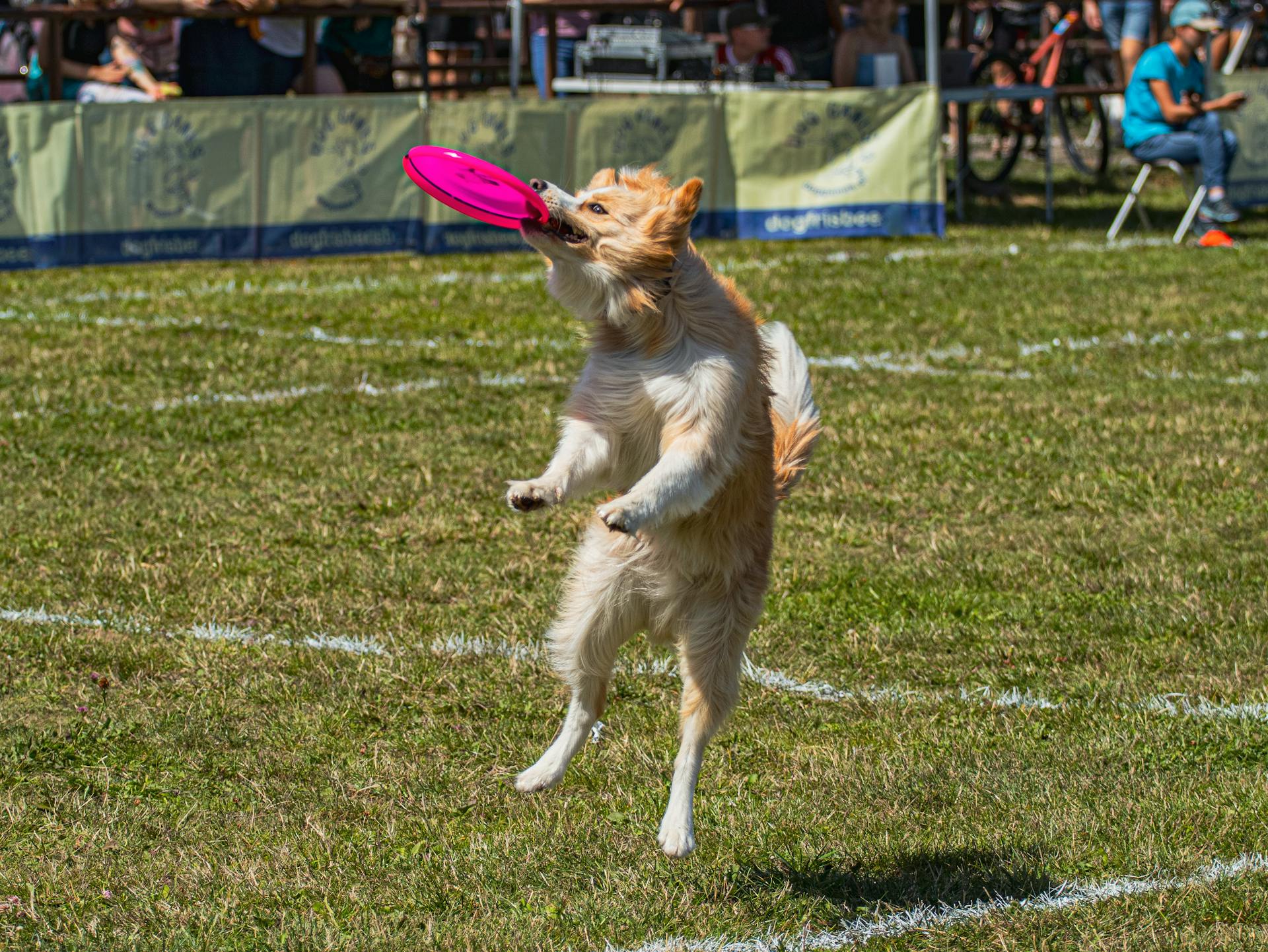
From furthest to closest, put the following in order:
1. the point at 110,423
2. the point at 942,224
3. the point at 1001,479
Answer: the point at 942,224 < the point at 110,423 < the point at 1001,479

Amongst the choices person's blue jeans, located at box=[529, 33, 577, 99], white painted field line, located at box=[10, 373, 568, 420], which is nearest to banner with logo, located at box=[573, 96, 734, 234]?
person's blue jeans, located at box=[529, 33, 577, 99]

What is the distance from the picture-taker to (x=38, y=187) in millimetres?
12766

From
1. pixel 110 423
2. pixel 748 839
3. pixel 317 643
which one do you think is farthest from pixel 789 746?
pixel 110 423

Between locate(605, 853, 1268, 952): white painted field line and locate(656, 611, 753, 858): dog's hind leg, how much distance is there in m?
0.27

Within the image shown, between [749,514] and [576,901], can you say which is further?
[749,514]

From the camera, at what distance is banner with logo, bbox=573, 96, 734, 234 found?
13914 millimetres

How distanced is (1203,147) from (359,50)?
8568mm

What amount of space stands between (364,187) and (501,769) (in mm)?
9900

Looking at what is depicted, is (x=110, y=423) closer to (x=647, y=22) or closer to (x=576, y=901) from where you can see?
(x=576, y=901)

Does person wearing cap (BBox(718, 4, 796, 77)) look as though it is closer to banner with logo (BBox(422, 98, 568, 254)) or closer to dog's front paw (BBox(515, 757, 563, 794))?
banner with logo (BBox(422, 98, 568, 254))

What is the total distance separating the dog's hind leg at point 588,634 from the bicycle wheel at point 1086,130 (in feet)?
49.8

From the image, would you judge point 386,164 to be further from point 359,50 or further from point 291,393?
point 291,393

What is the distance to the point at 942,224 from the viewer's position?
14.6 m

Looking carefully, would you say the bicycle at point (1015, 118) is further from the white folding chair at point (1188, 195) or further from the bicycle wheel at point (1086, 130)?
the white folding chair at point (1188, 195)
